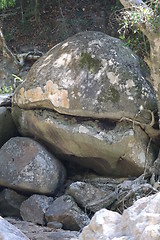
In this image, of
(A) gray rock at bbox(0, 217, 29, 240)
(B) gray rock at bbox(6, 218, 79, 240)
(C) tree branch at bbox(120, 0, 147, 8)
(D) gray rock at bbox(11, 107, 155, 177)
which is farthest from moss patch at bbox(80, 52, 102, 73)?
(A) gray rock at bbox(0, 217, 29, 240)

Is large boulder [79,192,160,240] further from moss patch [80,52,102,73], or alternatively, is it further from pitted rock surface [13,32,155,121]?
moss patch [80,52,102,73]

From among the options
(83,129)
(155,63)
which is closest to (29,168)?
(83,129)

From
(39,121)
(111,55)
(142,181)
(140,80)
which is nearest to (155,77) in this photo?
(140,80)

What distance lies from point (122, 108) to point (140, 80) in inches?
21.6

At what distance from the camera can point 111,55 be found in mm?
5449

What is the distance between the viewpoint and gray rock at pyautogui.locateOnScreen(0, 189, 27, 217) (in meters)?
5.37

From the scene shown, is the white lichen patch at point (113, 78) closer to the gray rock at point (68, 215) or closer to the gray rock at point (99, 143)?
the gray rock at point (99, 143)

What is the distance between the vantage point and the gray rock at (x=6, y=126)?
606 centimetres

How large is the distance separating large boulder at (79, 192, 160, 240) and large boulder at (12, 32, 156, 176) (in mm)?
3185

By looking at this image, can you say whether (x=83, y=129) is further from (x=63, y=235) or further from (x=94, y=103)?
(x=63, y=235)

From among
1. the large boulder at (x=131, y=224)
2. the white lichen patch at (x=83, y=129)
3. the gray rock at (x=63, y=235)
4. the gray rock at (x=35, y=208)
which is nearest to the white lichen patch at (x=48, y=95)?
the white lichen patch at (x=83, y=129)

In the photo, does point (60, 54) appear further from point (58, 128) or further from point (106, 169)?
point (106, 169)

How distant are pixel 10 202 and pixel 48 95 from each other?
5.34 ft

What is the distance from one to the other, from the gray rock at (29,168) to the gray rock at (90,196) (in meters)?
0.41
